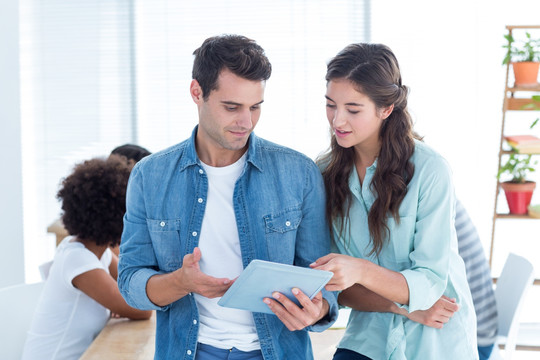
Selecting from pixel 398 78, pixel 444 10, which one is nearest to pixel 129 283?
pixel 398 78

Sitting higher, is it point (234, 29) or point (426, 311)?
point (234, 29)

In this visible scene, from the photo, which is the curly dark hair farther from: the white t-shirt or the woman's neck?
the woman's neck

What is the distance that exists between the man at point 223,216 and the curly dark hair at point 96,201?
51cm

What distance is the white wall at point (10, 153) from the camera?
4.15 m

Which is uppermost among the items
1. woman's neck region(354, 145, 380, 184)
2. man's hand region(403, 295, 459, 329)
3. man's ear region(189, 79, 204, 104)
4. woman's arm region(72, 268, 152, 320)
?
man's ear region(189, 79, 204, 104)

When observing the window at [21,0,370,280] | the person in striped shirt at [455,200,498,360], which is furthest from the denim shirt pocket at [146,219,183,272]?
the window at [21,0,370,280]

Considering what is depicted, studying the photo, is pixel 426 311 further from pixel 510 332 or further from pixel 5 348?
pixel 5 348

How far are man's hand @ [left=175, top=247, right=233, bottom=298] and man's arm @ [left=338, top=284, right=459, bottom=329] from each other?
17.7 inches

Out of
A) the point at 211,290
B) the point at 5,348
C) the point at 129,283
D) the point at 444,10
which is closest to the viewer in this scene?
the point at 211,290

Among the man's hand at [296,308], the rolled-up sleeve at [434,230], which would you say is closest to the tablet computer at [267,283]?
the man's hand at [296,308]

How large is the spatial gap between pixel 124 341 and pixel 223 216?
669 millimetres

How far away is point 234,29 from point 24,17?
4.77 feet

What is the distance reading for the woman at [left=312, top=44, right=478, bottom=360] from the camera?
1631 mm

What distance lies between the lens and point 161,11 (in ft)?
13.8
